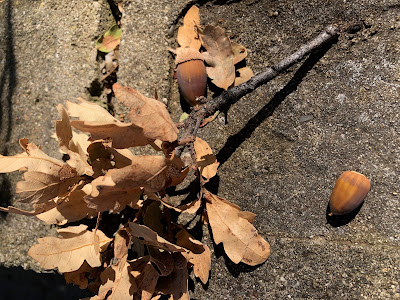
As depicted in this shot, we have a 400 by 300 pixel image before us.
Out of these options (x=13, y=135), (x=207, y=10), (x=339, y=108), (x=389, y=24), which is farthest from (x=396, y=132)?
(x=13, y=135)

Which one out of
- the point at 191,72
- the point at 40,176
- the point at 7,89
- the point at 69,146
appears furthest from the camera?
the point at 7,89

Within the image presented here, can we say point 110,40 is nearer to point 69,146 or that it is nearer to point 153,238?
point 69,146

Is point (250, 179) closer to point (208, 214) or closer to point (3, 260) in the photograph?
point (208, 214)

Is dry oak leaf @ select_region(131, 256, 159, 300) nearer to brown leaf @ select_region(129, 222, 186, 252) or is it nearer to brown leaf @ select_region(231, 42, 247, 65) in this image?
brown leaf @ select_region(129, 222, 186, 252)

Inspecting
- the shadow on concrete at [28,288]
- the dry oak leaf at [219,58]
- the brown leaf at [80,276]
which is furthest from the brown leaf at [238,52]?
the shadow on concrete at [28,288]

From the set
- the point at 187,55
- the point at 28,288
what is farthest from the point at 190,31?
the point at 28,288

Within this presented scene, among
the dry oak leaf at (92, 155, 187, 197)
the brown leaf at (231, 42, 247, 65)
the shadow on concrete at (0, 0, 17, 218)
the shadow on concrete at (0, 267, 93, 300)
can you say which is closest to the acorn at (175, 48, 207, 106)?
the brown leaf at (231, 42, 247, 65)
